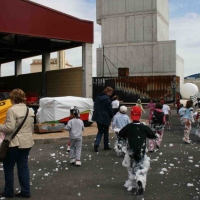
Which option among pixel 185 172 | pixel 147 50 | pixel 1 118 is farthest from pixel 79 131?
pixel 147 50

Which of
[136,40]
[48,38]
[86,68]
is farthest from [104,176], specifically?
[136,40]

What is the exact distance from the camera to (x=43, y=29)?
60.8 ft

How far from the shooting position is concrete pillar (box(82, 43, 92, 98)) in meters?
20.8

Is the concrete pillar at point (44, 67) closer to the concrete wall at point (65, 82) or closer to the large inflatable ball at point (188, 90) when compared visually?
the concrete wall at point (65, 82)

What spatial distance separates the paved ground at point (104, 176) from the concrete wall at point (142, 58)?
131 ft

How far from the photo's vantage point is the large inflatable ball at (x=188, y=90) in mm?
44412

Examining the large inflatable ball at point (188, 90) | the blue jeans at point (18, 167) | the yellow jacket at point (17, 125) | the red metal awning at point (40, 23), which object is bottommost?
the blue jeans at point (18, 167)

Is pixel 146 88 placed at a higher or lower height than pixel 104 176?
higher

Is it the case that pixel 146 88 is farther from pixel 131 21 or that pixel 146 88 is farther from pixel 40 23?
pixel 40 23

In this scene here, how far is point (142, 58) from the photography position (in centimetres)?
5059

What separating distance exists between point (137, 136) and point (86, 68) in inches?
594

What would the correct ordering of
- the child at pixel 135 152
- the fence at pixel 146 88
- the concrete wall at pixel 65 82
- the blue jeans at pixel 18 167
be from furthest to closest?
1. the fence at pixel 146 88
2. the concrete wall at pixel 65 82
3. the child at pixel 135 152
4. the blue jeans at pixel 18 167

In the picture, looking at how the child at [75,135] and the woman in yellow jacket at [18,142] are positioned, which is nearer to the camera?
the woman in yellow jacket at [18,142]

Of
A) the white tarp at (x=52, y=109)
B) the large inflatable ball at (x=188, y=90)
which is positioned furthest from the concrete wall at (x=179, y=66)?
the white tarp at (x=52, y=109)
